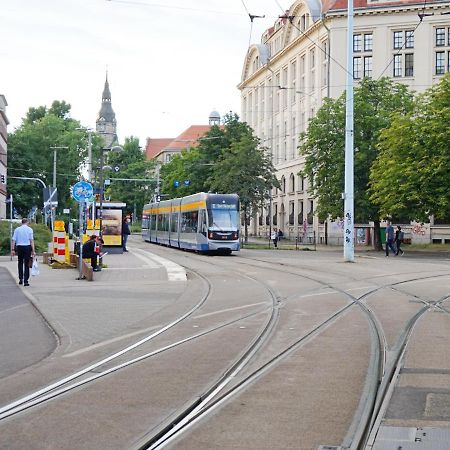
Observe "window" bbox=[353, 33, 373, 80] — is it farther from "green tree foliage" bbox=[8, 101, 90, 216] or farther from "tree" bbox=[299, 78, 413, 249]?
"green tree foliage" bbox=[8, 101, 90, 216]

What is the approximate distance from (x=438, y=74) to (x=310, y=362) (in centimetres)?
6211

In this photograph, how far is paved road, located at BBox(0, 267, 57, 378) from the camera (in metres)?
9.52

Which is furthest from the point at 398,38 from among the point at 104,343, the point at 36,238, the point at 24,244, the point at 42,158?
the point at 104,343

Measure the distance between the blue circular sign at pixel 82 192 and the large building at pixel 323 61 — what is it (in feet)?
127

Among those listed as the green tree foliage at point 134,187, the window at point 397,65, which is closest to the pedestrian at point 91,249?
the window at point 397,65

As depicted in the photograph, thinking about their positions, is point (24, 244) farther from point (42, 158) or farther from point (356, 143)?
point (42, 158)

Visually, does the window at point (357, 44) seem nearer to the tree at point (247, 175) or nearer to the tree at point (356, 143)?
the tree at point (247, 175)

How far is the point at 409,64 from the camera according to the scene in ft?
224

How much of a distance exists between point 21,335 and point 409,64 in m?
61.4

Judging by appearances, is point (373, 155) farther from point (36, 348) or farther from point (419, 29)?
point (36, 348)

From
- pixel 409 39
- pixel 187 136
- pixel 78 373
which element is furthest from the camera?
pixel 187 136

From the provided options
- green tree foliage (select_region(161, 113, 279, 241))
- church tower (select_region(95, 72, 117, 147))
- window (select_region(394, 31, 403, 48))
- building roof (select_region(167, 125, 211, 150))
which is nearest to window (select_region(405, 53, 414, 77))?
window (select_region(394, 31, 403, 48))

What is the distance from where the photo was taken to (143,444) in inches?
225

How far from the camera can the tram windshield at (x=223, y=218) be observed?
4041 cm
